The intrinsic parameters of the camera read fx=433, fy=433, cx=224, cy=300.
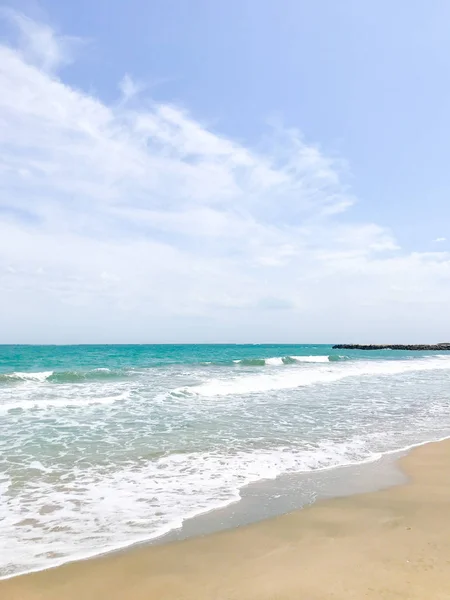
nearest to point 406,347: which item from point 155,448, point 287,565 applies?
point 155,448

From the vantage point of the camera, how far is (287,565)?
13.6ft

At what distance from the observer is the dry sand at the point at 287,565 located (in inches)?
145

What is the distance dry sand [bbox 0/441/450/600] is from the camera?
3.67 m

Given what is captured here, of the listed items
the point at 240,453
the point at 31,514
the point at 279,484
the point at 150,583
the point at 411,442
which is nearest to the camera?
the point at 150,583

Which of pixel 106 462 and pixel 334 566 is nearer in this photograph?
pixel 334 566

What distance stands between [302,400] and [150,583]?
40.2ft

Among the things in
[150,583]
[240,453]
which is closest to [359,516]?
[150,583]

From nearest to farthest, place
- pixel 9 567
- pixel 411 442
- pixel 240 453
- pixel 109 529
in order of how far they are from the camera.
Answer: pixel 9 567 → pixel 109 529 → pixel 240 453 → pixel 411 442

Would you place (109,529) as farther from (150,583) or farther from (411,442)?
(411,442)

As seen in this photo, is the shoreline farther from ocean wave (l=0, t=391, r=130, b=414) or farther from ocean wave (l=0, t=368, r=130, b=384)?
ocean wave (l=0, t=368, r=130, b=384)

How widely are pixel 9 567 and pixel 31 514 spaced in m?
1.38

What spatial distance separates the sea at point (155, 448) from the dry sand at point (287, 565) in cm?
45

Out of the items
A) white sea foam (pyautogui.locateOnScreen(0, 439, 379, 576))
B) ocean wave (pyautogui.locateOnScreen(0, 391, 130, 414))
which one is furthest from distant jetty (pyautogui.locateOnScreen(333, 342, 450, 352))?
white sea foam (pyautogui.locateOnScreen(0, 439, 379, 576))

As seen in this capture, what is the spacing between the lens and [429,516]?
17.4 feet
